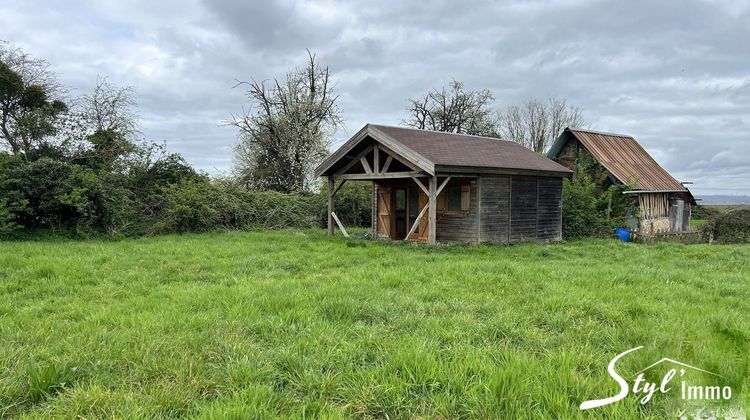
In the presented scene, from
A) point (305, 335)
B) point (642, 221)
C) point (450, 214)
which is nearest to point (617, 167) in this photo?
point (642, 221)

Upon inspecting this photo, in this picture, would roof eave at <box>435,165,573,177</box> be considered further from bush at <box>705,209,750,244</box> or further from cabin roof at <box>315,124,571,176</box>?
bush at <box>705,209,750,244</box>

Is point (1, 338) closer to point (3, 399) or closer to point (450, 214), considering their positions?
point (3, 399)

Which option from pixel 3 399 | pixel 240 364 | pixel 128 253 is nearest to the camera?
pixel 3 399

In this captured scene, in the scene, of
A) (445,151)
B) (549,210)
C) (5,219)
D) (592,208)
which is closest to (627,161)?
(592,208)

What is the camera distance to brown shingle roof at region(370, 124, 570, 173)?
12.4 meters

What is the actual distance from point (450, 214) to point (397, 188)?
8.01 ft

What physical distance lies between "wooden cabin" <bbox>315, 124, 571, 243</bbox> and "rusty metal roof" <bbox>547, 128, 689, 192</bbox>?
18.1ft

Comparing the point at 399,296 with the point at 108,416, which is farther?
the point at 399,296

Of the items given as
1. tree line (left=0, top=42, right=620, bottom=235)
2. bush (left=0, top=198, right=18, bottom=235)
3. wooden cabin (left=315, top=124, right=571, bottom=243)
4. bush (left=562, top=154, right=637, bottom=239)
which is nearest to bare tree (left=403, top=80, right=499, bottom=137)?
tree line (left=0, top=42, right=620, bottom=235)

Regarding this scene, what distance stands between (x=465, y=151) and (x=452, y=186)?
1134 mm

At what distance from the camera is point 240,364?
135 inches

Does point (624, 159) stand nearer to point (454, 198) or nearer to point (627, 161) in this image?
point (627, 161)

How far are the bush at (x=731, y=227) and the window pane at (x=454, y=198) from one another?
10.3m

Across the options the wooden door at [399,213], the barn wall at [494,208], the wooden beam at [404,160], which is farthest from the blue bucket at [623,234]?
the wooden beam at [404,160]
